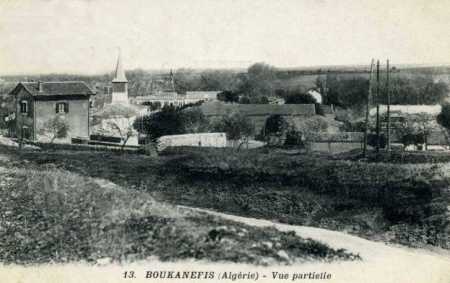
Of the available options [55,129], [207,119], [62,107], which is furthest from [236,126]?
[55,129]

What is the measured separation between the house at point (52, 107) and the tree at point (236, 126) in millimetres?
3465

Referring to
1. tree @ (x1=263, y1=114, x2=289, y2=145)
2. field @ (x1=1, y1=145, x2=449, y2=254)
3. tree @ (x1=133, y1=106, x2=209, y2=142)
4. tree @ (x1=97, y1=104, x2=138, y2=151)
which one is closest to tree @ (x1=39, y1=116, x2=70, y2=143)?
field @ (x1=1, y1=145, x2=449, y2=254)

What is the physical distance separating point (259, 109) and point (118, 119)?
364 centimetres

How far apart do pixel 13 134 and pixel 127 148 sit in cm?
278

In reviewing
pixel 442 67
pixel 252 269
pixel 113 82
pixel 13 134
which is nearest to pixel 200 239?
pixel 252 269

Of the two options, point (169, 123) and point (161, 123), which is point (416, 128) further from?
point (161, 123)

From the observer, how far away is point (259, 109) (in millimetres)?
12742

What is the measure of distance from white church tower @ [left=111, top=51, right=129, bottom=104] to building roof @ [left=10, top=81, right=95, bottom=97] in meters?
0.60

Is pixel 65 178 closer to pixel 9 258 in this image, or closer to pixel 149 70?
pixel 9 258

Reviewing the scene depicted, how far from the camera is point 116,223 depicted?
32.0ft

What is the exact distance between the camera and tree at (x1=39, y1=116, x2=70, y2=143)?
11859mm

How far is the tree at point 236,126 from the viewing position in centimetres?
1266

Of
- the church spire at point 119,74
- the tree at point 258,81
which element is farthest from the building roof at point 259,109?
the church spire at point 119,74

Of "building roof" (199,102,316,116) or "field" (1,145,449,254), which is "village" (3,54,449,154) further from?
"field" (1,145,449,254)
